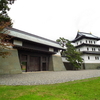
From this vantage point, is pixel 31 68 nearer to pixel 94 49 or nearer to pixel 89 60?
pixel 89 60

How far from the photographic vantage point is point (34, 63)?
15234 millimetres

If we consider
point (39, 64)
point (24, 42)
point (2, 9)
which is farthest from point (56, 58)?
point (2, 9)

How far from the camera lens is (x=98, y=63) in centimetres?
2522

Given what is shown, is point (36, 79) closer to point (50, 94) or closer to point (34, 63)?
point (50, 94)

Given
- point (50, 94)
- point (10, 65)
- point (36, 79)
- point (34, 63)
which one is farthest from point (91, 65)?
point (50, 94)

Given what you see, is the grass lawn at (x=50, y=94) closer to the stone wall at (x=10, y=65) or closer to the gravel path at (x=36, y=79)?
the gravel path at (x=36, y=79)

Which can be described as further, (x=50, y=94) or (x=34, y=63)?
(x=34, y=63)

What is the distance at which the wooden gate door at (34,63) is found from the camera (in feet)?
48.6

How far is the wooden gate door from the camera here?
48.6 ft

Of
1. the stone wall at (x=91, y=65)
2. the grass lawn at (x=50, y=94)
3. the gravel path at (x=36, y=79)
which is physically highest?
the grass lawn at (x=50, y=94)

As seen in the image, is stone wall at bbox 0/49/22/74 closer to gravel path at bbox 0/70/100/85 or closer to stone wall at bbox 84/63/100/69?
gravel path at bbox 0/70/100/85

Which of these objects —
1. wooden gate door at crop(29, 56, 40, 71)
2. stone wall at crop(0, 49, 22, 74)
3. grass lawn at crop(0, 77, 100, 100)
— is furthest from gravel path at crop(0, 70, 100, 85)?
wooden gate door at crop(29, 56, 40, 71)

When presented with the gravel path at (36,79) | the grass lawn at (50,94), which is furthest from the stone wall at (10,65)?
the grass lawn at (50,94)

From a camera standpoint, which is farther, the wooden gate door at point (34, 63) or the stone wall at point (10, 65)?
the wooden gate door at point (34, 63)
